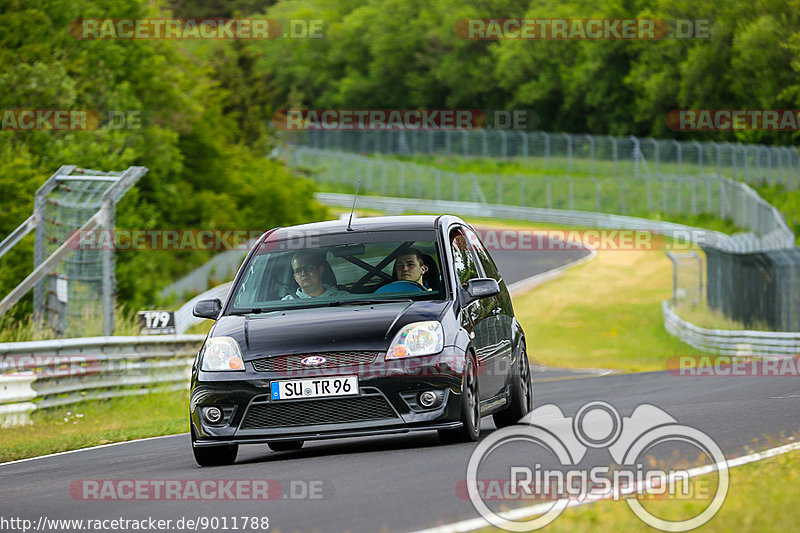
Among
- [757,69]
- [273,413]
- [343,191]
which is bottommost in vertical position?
[343,191]

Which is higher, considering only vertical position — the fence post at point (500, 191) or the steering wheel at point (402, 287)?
the steering wheel at point (402, 287)

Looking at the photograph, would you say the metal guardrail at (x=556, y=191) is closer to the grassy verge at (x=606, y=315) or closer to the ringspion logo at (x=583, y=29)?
the grassy verge at (x=606, y=315)

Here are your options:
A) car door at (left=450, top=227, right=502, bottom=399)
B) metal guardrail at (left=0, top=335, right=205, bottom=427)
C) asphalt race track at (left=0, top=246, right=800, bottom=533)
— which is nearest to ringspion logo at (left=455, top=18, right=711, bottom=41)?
metal guardrail at (left=0, top=335, right=205, bottom=427)

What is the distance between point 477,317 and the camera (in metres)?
10.7

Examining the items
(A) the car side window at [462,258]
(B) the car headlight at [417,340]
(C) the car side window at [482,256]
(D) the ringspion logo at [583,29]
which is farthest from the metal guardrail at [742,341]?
(D) the ringspion logo at [583,29]

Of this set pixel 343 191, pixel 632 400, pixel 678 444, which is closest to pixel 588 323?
pixel 632 400

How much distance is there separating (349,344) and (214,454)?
4.33ft

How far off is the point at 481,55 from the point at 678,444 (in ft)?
333

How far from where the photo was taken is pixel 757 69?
7362 cm

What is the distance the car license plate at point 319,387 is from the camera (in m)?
9.52

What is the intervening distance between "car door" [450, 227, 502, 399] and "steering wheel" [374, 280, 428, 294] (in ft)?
1.02

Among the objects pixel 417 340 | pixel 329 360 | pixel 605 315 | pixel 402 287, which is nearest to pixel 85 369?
pixel 402 287

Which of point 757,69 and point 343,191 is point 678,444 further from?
point 343,191

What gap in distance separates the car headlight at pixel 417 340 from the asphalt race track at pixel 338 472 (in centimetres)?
67
